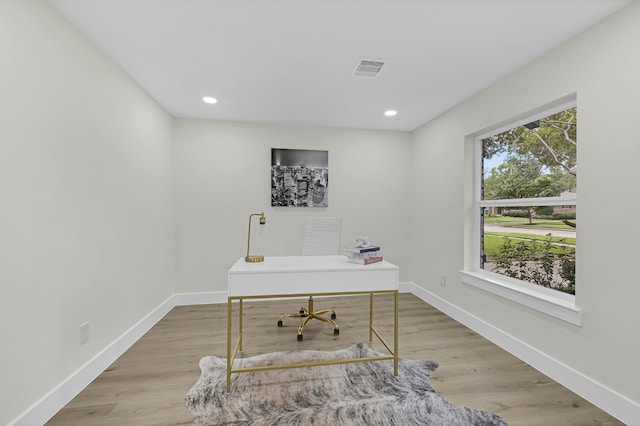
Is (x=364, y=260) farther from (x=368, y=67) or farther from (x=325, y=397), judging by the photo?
(x=368, y=67)

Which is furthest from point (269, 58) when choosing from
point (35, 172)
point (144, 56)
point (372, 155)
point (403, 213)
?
point (403, 213)

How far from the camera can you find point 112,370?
216cm

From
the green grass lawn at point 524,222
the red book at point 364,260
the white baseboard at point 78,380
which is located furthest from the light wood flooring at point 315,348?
the green grass lawn at point 524,222

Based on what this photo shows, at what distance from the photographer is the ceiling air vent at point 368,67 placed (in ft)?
7.52

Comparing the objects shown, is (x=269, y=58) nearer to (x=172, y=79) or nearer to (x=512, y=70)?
(x=172, y=79)

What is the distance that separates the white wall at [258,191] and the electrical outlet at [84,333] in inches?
68.1

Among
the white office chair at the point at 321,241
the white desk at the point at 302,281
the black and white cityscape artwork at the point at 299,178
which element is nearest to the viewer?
the white desk at the point at 302,281

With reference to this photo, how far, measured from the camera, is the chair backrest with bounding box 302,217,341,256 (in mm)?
3137

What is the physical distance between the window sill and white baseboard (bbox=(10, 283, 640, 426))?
33 centimetres

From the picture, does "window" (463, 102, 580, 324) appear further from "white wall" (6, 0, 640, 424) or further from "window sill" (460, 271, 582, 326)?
"white wall" (6, 0, 640, 424)

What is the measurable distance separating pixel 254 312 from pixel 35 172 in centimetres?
244

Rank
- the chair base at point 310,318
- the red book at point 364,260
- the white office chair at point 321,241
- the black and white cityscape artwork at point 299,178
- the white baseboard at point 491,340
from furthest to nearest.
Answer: the black and white cityscape artwork at point 299,178, the white office chair at point 321,241, the chair base at point 310,318, the red book at point 364,260, the white baseboard at point 491,340

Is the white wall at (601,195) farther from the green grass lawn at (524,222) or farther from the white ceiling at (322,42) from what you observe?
the green grass lawn at (524,222)

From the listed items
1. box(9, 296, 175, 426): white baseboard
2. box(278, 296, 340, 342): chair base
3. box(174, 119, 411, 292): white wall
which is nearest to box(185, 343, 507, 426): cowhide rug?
box(278, 296, 340, 342): chair base
